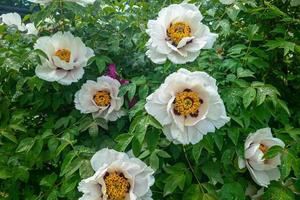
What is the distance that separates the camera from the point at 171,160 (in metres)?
1.22

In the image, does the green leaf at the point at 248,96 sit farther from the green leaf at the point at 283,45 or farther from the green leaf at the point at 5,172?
the green leaf at the point at 5,172

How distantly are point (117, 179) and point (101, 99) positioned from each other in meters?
0.34

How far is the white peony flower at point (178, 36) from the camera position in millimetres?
1177

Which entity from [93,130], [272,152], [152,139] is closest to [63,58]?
[93,130]

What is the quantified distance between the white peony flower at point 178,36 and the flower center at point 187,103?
0.12 meters

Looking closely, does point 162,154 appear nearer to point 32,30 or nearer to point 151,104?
point 151,104

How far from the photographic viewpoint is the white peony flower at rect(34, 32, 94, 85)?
4.42 ft

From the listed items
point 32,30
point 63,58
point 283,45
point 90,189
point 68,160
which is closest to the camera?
point 90,189

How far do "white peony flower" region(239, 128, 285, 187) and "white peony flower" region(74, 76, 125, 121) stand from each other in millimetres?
390

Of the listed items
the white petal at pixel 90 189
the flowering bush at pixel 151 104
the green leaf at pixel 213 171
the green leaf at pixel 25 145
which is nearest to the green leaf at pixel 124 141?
the flowering bush at pixel 151 104

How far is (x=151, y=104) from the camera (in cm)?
108

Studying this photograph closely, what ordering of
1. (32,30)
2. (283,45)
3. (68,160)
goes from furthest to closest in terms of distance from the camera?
(32,30) → (283,45) → (68,160)

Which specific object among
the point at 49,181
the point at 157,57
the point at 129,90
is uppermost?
the point at 157,57

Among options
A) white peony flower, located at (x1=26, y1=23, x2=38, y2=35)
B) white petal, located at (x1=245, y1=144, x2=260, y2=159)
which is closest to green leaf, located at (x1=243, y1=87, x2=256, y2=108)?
white petal, located at (x1=245, y1=144, x2=260, y2=159)
